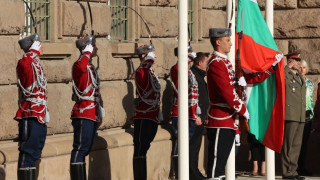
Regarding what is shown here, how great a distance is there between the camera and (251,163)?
1723cm

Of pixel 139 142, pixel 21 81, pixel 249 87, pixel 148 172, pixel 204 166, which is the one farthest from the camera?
pixel 204 166

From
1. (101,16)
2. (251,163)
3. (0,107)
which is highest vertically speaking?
(101,16)

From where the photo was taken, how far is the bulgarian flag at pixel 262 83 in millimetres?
12438

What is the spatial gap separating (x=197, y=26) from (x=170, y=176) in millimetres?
2759

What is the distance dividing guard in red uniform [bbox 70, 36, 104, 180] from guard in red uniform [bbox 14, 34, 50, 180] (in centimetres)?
88

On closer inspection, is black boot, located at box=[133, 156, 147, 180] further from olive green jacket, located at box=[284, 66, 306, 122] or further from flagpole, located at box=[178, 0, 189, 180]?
flagpole, located at box=[178, 0, 189, 180]

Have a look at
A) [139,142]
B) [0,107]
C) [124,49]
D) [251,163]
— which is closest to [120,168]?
[139,142]

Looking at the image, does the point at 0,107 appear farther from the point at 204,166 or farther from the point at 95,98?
the point at 204,166

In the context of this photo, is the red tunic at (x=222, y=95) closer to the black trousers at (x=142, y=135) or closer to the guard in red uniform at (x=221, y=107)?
the guard in red uniform at (x=221, y=107)

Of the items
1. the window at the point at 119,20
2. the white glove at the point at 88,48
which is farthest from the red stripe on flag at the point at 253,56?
the window at the point at 119,20

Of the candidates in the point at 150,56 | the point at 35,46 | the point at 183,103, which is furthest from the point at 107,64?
the point at 183,103

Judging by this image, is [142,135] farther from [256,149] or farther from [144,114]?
[256,149]

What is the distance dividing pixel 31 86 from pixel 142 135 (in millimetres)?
2463

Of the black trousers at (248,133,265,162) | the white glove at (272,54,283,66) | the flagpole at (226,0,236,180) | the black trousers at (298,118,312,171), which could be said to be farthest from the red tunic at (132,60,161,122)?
the black trousers at (298,118,312,171)
